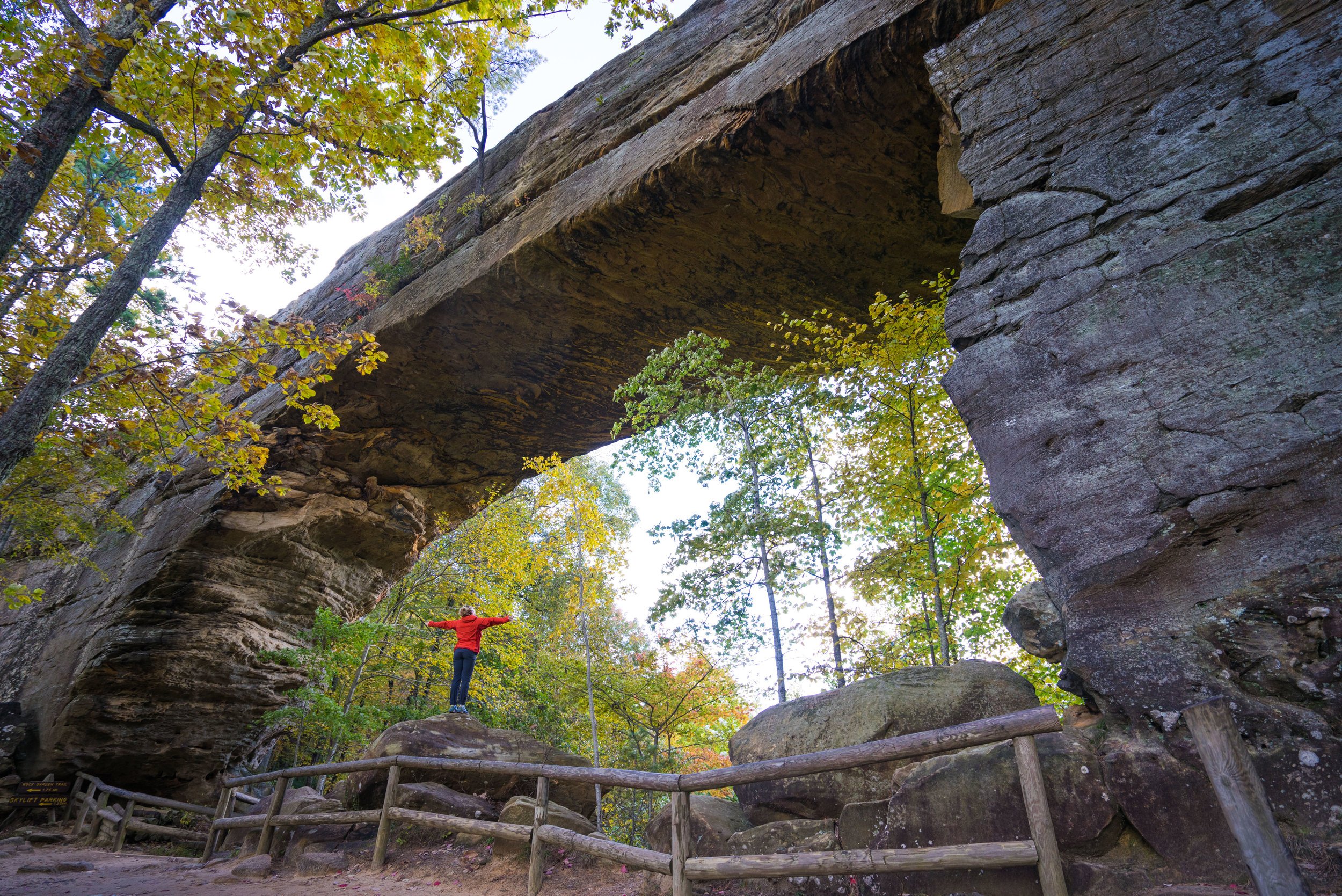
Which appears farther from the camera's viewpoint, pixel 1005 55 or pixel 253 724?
pixel 253 724

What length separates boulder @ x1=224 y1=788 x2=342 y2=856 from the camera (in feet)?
21.3

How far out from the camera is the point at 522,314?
824 centimetres

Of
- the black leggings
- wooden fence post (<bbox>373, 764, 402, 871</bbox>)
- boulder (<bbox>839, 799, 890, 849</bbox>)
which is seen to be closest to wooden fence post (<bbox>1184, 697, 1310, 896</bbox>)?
boulder (<bbox>839, 799, 890, 849</bbox>)

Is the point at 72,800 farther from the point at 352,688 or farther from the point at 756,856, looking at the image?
the point at 756,856

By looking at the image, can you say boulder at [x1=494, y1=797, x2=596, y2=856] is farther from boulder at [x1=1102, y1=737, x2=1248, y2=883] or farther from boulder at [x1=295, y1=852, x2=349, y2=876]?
boulder at [x1=1102, y1=737, x2=1248, y2=883]

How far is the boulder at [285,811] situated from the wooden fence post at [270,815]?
0.04 meters

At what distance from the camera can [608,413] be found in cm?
1033

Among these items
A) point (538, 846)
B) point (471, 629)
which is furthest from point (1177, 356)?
point (471, 629)

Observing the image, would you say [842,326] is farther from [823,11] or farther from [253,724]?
[253,724]

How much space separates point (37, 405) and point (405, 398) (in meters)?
5.62

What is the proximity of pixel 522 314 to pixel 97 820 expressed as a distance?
9.30 metres

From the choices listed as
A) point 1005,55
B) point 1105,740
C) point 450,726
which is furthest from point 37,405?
point 1005,55

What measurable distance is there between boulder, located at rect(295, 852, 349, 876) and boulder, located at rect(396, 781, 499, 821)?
593 mm

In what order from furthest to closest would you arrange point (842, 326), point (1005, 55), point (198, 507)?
point (198, 507)
point (842, 326)
point (1005, 55)
